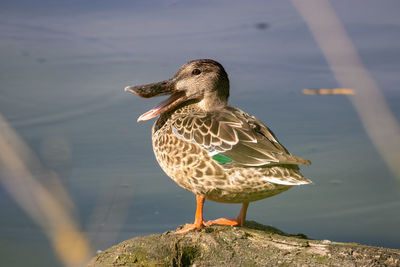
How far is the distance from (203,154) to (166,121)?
2.43ft

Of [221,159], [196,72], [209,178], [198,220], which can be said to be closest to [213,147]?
[221,159]

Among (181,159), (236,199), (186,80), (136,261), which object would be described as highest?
(186,80)

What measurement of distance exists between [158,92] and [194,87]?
12.4 inches

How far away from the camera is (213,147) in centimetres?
459

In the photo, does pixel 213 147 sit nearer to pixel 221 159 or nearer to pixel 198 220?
pixel 221 159

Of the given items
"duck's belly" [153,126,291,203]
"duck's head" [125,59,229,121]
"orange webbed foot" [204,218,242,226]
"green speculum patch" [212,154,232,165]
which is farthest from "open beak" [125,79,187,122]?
"orange webbed foot" [204,218,242,226]

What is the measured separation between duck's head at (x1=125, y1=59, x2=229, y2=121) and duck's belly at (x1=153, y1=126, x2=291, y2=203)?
56 centimetres

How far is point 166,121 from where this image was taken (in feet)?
17.1

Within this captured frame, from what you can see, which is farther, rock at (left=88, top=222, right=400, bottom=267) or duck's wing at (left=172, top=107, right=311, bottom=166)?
duck's wing at (left=172, top=107, right=311, bottom=166)

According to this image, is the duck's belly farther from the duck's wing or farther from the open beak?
the open beak

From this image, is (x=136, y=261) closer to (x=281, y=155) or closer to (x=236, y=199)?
(x=236, y=199)

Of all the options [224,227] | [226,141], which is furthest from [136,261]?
[226,141]

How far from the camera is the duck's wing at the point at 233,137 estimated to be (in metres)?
4.47

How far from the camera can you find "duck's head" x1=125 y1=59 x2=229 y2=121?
17.0ft
